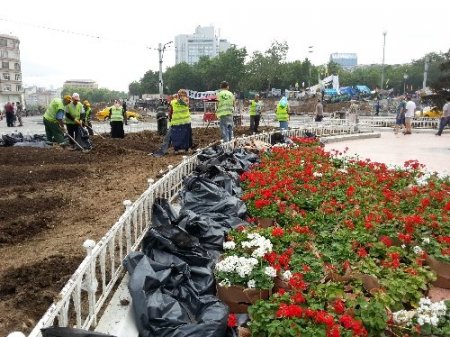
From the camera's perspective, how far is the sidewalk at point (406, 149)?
34.9 feet

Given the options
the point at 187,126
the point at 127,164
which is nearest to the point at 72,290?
the point at 127,164

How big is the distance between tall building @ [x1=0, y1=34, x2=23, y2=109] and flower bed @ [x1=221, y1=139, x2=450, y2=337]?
95.9m

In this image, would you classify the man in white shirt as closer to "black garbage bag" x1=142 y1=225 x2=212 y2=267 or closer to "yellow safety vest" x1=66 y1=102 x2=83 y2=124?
"yellow safety vest" x1=66 y1=102 x2=83 y2=124

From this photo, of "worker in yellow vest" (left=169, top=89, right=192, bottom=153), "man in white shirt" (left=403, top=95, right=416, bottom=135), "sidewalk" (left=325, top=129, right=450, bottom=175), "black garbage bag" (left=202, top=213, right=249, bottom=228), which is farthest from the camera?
"man in white shirt" (left=403, top=95, right=416, bottom=135)

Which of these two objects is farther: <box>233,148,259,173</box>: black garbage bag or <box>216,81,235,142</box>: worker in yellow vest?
<box>216,81,235,142</box>: worker in yellow vest

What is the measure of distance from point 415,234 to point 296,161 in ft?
12.3

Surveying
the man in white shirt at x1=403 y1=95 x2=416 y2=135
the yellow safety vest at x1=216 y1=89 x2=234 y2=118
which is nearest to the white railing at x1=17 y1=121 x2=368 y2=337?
the yellow safety vest at x1=216 y1=89 x2=234 y2=118

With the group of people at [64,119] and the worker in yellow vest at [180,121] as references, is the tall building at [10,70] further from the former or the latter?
the worker in yellow vest at [180,121]

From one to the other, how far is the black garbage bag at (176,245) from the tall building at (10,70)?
9677 cm

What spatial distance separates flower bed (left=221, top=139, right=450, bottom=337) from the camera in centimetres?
292

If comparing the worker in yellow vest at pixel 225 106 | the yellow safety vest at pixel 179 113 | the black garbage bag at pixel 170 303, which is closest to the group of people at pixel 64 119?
the yellow safety vest at pixel 179 113

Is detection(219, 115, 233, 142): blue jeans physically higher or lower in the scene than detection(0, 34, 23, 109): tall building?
lower

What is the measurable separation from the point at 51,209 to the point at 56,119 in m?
6.31

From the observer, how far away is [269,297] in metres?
3.39
